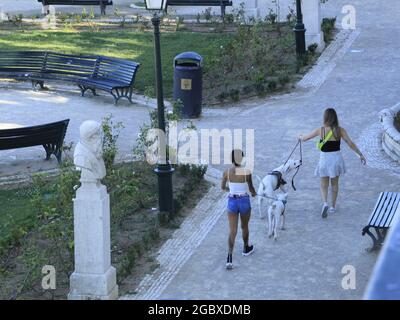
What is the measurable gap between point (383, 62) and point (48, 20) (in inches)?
416

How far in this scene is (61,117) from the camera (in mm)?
18312

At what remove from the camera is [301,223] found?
12.4 meters

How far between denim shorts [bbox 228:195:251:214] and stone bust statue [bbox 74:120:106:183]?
5.22 ft

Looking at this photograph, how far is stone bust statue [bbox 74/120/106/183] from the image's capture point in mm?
10062

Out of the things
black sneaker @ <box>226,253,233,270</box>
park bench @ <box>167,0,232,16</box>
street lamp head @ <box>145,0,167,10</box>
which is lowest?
black sneaker @ <box>226,253,233,270</box>

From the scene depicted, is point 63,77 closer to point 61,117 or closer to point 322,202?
point 61,117

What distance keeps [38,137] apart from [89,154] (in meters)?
5.27

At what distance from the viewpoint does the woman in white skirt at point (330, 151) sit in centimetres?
1242

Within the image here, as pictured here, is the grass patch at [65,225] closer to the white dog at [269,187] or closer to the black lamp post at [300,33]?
the white dog at [269,187]

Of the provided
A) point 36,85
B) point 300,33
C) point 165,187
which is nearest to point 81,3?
point 36,85

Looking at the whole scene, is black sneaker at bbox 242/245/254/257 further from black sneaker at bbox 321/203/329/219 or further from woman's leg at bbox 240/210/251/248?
black sneaker at bbox 321/203/329/219

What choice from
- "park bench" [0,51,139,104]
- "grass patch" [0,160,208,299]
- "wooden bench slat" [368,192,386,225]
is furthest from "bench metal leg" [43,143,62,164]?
"wooden bench slat" [368,192,386,225]

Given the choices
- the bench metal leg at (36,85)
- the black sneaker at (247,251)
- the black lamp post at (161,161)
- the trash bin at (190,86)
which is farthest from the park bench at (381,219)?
the bench metal leg at (36,85)

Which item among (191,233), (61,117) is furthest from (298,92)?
(191,233)
